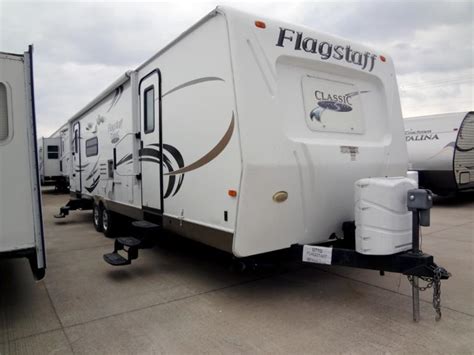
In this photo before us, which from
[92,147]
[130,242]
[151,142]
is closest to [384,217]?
[130,242]

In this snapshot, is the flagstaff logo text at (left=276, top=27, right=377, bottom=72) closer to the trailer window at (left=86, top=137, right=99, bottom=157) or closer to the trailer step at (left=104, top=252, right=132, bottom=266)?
the trailer step at (left=104, top=252, right=132, bottom=266)

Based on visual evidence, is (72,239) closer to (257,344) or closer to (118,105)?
(118,105)

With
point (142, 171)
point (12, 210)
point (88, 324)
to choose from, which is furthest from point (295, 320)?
point (142, 171)

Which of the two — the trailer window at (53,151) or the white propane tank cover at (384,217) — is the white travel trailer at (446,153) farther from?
the trailer window at (53,151)

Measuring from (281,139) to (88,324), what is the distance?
2.64 meters

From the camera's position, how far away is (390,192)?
142 inches

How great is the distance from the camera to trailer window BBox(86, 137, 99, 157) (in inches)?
344

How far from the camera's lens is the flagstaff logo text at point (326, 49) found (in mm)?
4160

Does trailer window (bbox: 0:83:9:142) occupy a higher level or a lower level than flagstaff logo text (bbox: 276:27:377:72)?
lower

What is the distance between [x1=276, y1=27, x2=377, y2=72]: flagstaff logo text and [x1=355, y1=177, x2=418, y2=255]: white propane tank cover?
164 centimetres

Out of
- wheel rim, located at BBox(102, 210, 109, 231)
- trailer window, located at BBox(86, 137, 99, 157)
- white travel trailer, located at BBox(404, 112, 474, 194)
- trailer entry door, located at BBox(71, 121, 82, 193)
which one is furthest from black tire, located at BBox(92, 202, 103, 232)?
white travel trailer, located at BBox(404, 112, 474, 194)

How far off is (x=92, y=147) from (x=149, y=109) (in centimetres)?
381

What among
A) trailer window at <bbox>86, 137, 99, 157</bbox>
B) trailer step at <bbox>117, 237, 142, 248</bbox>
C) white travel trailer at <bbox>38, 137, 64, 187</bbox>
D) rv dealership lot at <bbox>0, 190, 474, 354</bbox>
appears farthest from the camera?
white travel trailer at <bbox>38, 137, 64, 187</bbox>

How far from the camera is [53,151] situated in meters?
23.2
